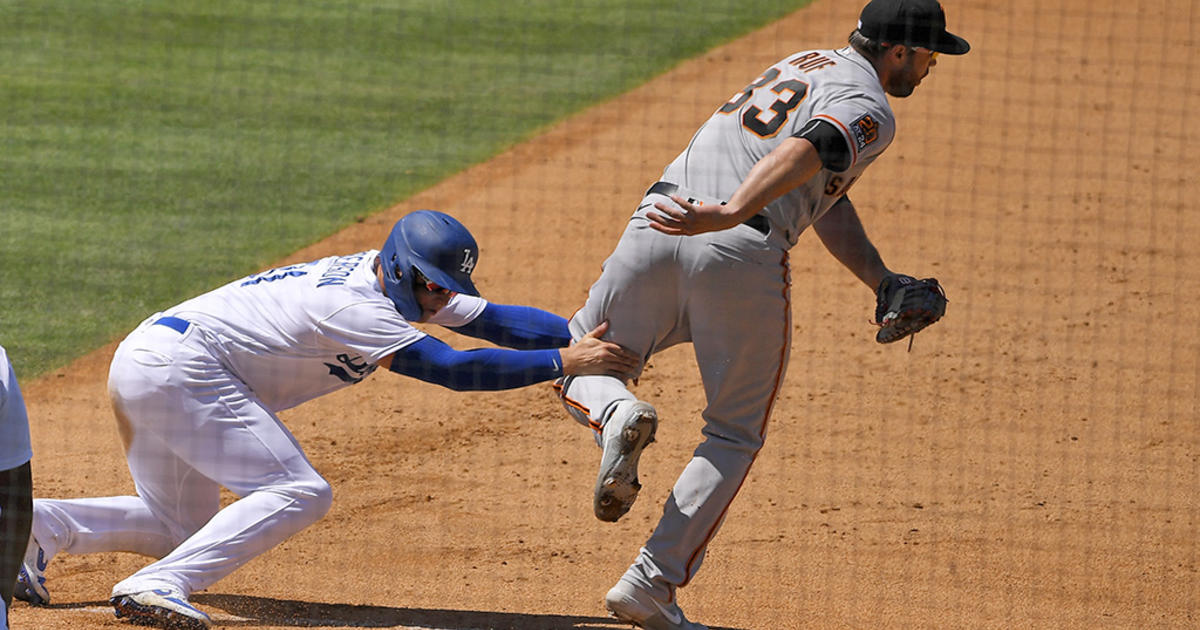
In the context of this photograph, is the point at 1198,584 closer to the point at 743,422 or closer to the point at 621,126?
the point at 743,422

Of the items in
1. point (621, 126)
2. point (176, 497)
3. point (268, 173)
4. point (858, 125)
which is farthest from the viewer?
point (621, 126)

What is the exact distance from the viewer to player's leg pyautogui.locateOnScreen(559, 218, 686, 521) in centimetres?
349

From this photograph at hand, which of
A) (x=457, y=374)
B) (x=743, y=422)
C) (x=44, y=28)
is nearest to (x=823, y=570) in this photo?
(x=743, y=422)

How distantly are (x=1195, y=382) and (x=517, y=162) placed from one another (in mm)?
4414

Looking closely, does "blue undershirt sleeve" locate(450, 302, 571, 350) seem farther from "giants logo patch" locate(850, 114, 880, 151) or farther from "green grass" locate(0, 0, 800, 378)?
"green grass" locate(0, 0, 800, 378)

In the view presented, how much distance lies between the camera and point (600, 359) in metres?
3.75

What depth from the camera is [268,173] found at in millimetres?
8516

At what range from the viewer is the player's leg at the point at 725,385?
362 centimetres

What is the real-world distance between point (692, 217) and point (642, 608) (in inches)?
45.4

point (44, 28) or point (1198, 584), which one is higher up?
point (44, 28)

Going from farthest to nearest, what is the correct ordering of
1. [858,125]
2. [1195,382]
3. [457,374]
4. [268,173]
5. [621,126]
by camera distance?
[621,126], [268,173], [1195,382], [457,374], [858,125]

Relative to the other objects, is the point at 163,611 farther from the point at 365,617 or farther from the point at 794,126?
the point at 794,126

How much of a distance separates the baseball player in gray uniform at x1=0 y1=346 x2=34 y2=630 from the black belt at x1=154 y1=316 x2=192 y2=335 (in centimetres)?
75

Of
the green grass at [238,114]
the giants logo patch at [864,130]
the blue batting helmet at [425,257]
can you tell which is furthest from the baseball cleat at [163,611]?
the green grass at [238,114]
